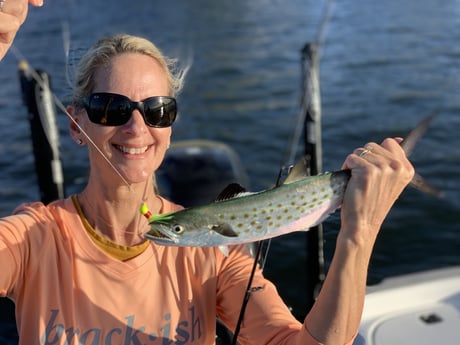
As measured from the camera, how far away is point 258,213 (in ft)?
6.91

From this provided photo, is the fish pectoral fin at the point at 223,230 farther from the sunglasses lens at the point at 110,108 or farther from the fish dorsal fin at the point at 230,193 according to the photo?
the sunglasses lens at the point at 110,108

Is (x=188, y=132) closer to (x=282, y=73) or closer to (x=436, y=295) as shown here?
(x=282, y=73)

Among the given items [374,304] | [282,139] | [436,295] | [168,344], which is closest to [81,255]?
[168,344]

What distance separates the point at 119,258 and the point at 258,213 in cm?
96

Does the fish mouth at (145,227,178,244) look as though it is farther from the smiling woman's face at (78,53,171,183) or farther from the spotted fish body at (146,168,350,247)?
the smiling woman's face at (78,53,171,183)

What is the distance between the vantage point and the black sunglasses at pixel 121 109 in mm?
2543

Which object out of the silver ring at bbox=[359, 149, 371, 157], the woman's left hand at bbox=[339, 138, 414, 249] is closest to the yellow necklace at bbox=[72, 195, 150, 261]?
the woman's left hand at bbox=[339, 138, 414, 249]

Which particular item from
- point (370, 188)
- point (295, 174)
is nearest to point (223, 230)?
point (295, 174)

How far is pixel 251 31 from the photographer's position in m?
22.1

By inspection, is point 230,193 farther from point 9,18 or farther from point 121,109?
point 9,18

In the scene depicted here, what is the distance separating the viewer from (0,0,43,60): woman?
7.53ft

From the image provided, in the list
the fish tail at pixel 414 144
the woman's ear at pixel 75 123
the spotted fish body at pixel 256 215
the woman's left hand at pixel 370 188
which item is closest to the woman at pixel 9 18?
the woman's ear at pixel 75 123

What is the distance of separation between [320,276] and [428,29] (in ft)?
52.0

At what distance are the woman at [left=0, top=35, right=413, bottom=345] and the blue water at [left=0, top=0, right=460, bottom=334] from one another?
466 millimetres
